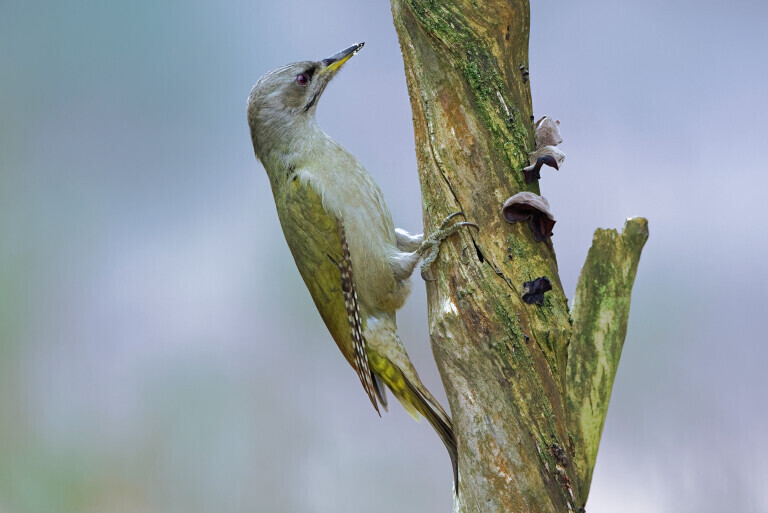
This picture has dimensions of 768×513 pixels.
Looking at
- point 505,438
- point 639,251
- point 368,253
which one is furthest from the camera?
point 368,253

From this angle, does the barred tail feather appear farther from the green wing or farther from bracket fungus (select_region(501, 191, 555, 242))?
bracket fungus (select_region(501, 191, 555, 242))

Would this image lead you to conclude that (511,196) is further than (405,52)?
No

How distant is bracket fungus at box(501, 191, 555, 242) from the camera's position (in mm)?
2502

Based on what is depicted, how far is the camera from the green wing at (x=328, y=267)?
313 centimetres

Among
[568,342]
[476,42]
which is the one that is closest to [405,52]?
[476,42]

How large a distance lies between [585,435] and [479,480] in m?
0.43

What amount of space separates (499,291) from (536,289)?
13 centimetres

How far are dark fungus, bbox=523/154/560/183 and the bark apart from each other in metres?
0.03

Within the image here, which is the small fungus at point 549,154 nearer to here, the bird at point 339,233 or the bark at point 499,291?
the bark at point 499,291

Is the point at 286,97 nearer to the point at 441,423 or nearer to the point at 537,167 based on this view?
the point at 537,167

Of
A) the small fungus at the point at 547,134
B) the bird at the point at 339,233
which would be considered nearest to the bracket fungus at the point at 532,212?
the small fungus at the point at 547,134

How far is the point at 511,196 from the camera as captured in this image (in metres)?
2.60

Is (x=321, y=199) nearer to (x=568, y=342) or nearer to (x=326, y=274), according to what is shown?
(x=326, y=274)

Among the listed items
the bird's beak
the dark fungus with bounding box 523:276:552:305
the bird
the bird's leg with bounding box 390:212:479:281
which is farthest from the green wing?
the dark fungus with bounding box 523:276:552:305
